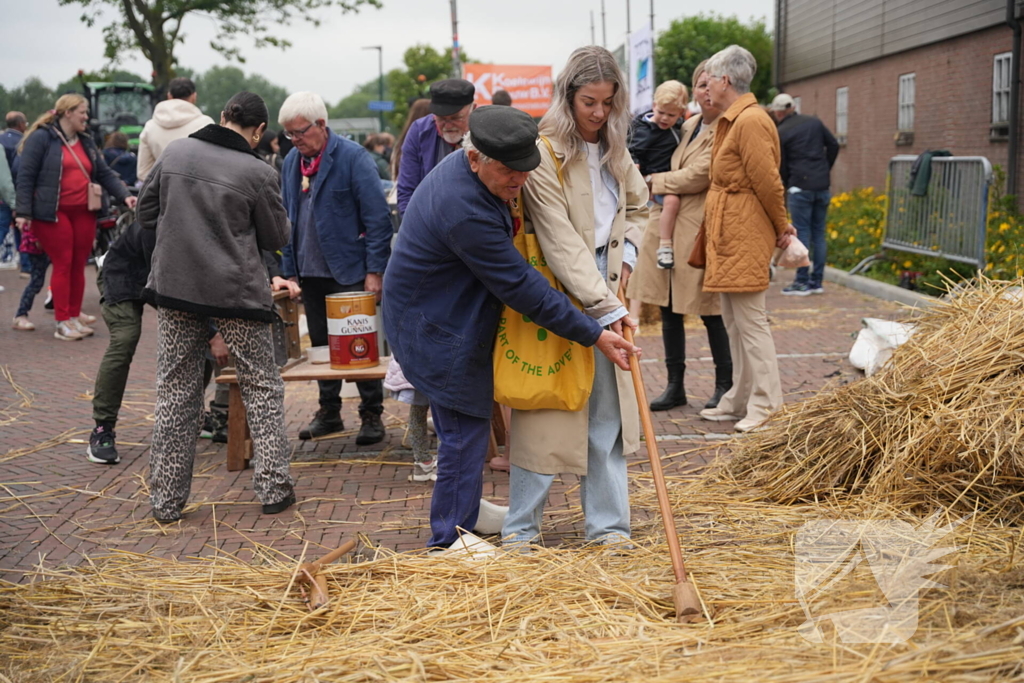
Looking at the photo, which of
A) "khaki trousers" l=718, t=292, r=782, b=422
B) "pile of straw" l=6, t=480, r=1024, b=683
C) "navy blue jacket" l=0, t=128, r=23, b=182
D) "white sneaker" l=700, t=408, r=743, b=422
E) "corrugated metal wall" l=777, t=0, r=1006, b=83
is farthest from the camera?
"corrugated metal wall" l=777, t=0, r=1006, b=83

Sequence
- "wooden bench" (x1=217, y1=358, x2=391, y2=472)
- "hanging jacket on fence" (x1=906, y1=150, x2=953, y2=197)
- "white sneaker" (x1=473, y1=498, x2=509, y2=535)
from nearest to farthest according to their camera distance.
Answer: "white sneaker" (x1=473, y1=498, x2=509, y2=535) < "wooden bench" (x1=217, y1=358, x2=391, y2=472) < "hanging jacket on fence" (x1=906, y1=150, x2=953, y2=197)

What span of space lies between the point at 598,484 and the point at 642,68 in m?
12.7

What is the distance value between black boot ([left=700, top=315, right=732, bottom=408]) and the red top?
254 inches

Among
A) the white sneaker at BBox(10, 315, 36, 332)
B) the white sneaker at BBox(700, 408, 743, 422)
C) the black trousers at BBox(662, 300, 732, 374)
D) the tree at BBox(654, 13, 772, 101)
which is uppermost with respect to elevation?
the tree at BBox(654, 13, 772, 101)

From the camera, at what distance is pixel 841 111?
23.8 m

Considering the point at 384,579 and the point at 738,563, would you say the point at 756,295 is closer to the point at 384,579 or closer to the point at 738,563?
the point at 738,563

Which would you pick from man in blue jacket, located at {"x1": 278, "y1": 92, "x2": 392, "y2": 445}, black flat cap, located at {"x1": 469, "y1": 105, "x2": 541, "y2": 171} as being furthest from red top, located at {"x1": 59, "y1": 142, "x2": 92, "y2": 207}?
black flat cap, located at {"x1": 469, "y1": 105, "x2": 541, "y2": 171}

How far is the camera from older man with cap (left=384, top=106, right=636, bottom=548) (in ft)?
12.4

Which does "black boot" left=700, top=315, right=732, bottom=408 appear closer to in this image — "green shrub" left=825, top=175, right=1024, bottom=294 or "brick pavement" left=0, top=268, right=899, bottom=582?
"brick pavement" left=0, top=268, right=899, bottom=582

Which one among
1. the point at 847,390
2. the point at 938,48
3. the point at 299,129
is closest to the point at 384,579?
the point at 847,390

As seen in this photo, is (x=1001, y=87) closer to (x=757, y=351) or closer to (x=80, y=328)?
(x=757, y=351)

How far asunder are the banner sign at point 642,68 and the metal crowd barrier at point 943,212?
371 centimetres

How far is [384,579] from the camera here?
159 inches

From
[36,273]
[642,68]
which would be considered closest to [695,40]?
[642,68]
